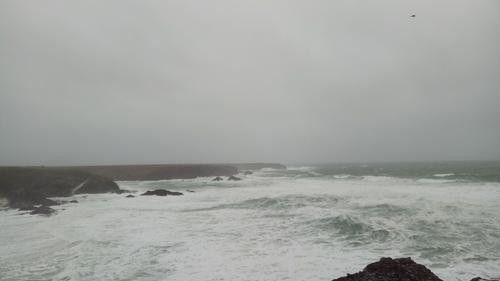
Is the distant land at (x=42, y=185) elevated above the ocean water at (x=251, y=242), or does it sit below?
above

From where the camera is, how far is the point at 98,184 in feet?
130

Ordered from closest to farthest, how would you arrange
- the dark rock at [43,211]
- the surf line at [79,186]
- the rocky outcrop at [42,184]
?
1. the dark rock at [43,211]
2. the rocky outcrop at [42,184]
3. the surf line at [79,186]

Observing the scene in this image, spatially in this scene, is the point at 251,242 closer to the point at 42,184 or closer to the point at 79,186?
the point at 42,184

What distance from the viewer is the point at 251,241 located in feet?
44.6

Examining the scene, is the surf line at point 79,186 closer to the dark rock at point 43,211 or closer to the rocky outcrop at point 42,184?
the rocky outcrop at point 42,184

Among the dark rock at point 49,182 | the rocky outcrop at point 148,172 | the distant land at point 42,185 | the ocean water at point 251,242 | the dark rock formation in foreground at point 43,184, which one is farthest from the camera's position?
the rocky outcrop at point 148,172

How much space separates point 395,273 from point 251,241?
6747 mm

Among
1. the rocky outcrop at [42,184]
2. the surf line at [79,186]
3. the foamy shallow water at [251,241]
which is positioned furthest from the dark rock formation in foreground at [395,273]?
the surf line at [79,186]

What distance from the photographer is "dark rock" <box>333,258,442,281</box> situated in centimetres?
754

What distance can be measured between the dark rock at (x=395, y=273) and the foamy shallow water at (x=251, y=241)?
1.71m

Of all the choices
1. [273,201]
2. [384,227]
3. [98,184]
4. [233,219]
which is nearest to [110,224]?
[233,219]

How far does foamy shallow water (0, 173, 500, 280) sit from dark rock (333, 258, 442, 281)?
1.71 meters

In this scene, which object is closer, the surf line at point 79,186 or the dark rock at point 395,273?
the dark rock at point 395,273

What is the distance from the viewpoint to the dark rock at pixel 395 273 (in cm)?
754
